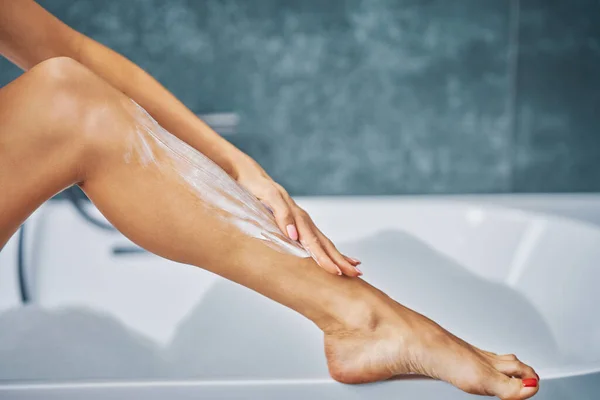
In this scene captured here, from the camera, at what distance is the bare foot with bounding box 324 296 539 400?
75 cm

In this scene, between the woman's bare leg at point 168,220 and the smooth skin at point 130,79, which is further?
the smooth skin at point 130,79

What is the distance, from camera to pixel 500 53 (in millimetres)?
1760

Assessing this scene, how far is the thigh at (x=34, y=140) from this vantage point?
701 mm

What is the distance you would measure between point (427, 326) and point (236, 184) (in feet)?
0.97

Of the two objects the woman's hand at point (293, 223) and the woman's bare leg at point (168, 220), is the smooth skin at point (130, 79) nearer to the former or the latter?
the woman's hand at point (293, 223)

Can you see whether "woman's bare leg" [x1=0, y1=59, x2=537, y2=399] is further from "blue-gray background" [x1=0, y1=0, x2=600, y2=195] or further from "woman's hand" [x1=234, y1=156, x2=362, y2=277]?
"blue-gray background" [x1=0, y1=0, x2=600, y2=195]

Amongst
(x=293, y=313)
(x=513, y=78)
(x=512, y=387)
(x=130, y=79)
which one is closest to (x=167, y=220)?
(x=130, y=79)

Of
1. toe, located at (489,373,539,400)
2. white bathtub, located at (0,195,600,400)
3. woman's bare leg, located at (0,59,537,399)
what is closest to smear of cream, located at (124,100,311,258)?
woman's bare leg, located at (0,59,537,399)

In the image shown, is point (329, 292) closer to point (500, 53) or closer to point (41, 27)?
point (41, 27)

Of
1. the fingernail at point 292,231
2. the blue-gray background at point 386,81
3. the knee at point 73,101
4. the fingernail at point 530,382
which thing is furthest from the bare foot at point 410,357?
the blue-gray background at point 386,81

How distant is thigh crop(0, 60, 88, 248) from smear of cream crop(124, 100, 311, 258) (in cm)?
7

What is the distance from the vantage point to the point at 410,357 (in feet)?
2.57

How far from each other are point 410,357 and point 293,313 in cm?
71

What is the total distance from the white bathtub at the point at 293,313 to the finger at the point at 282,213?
18.8 inches
